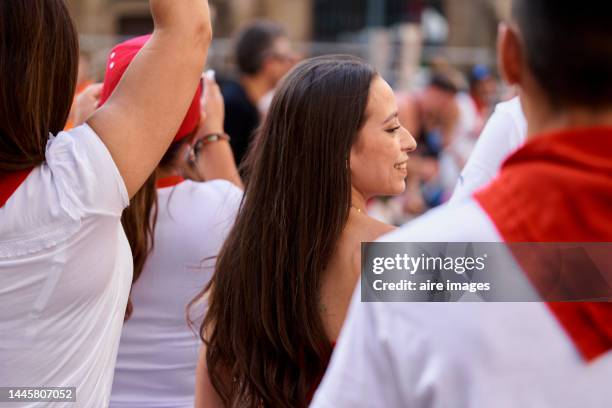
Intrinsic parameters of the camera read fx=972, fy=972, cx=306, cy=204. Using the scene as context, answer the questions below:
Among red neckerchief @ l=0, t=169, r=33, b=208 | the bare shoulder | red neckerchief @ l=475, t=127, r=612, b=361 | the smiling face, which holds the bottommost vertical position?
the bare shoulder

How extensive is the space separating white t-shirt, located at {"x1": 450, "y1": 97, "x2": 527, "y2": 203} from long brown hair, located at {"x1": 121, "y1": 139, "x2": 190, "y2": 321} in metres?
0.94

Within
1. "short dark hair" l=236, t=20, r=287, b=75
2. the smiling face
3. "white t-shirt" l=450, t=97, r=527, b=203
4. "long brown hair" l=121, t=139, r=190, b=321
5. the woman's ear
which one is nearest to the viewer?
the woman's ear

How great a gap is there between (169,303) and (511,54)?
5.41ft

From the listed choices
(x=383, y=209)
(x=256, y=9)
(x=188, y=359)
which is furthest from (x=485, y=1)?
(x=188, y=359)

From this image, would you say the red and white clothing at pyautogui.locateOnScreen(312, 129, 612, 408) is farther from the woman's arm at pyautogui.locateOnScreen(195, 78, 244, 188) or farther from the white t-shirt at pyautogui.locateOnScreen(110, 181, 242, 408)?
the woman's arm at pyautogui.locateOnScreen(195, 78, 244, 188)

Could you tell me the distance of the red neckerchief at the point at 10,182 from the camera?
5.59 feet

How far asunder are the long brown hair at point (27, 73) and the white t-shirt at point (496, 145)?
5.01 ft

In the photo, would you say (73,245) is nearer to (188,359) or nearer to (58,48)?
(58,48)

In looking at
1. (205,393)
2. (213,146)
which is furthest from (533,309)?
(213,146)

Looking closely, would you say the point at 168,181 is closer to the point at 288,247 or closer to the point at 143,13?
the point at 288,247

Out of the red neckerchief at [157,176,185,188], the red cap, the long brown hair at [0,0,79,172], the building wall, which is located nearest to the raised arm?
the long brown hair at [0,0,79,172]

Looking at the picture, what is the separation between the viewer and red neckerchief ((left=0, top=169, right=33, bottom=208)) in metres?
1.70

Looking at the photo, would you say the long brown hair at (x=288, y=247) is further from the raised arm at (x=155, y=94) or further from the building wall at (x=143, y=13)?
the building wall at (x=143, y=13)

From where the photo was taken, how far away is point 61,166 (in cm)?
170
